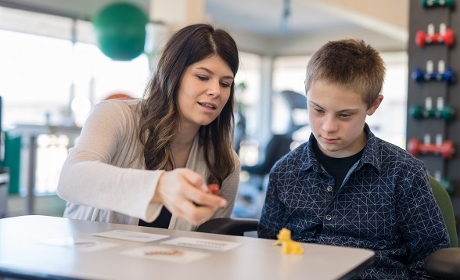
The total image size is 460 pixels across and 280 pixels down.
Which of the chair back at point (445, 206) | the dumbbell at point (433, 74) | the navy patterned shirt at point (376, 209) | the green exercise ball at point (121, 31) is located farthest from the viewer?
the green exercise ball at point (121, 31)

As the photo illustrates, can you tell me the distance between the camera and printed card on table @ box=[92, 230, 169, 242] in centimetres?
120

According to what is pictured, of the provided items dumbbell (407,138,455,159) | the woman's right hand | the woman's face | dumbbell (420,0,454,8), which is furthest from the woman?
dumbbell (420,0,454,8)

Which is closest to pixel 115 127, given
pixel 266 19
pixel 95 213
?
pixel 95 213

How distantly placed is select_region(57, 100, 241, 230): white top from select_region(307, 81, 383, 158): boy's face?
1.36 feet

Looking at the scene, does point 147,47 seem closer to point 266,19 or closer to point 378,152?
point 378,152

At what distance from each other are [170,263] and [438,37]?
3.47 meters

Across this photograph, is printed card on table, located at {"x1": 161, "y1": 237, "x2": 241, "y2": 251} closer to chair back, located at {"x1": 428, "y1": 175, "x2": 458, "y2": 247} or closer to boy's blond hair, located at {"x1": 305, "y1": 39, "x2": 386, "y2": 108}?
boy's blond hair, located at {"x1": 305, "y1": 39, "x2": 386, "y2": 108}

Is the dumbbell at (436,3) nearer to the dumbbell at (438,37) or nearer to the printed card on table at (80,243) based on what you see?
the dumbbell at (438,37)

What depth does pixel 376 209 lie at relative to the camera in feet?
5.05

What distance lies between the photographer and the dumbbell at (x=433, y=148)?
4000 millimetres

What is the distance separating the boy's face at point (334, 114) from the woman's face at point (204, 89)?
0.81 feet

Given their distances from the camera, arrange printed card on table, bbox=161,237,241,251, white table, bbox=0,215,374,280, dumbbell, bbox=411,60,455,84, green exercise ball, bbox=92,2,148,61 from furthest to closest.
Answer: green exercise ball, bbox=92,2,148,61, dumbbell, bbox=411,60,455,84, printed card on table, bbox=161,237,241,251, white table, bbox=0,215,374,280

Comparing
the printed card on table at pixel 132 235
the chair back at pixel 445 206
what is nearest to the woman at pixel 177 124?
the printed card on table at pixel 132 235

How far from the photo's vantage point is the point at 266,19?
8.52 meters
